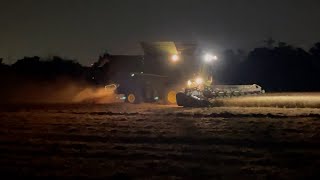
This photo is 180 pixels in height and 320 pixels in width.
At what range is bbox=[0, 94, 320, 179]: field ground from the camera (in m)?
9.88

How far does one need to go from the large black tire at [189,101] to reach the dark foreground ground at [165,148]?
902 cm

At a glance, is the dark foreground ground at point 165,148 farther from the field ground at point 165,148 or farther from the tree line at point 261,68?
the tree line at point 261,68

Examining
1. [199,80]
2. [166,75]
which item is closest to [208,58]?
[199,80]

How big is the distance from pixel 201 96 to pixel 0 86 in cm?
2651

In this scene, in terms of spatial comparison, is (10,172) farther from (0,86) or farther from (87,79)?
(0,86)

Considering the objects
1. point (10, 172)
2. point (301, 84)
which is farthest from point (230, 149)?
point (301, 84)

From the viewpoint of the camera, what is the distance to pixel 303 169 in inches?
387

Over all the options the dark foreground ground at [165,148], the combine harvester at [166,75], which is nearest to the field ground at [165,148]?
the dark foreground ground at [165,148]

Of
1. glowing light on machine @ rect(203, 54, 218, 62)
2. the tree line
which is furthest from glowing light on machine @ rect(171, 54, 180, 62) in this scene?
the tree line

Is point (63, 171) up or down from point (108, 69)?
down

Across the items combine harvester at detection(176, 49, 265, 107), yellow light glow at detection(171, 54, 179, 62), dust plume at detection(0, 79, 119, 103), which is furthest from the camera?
dust plume at detection(0, 79, 119, 103)

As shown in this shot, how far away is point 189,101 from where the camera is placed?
3016 centimetres

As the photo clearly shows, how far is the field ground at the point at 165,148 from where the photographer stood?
389 inches

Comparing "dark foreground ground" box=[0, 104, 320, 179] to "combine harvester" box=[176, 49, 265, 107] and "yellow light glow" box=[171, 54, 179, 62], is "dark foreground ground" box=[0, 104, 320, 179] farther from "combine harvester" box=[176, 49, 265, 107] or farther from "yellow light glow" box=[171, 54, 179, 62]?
"yellow light glow" box=[171, 54, 179, 62]
